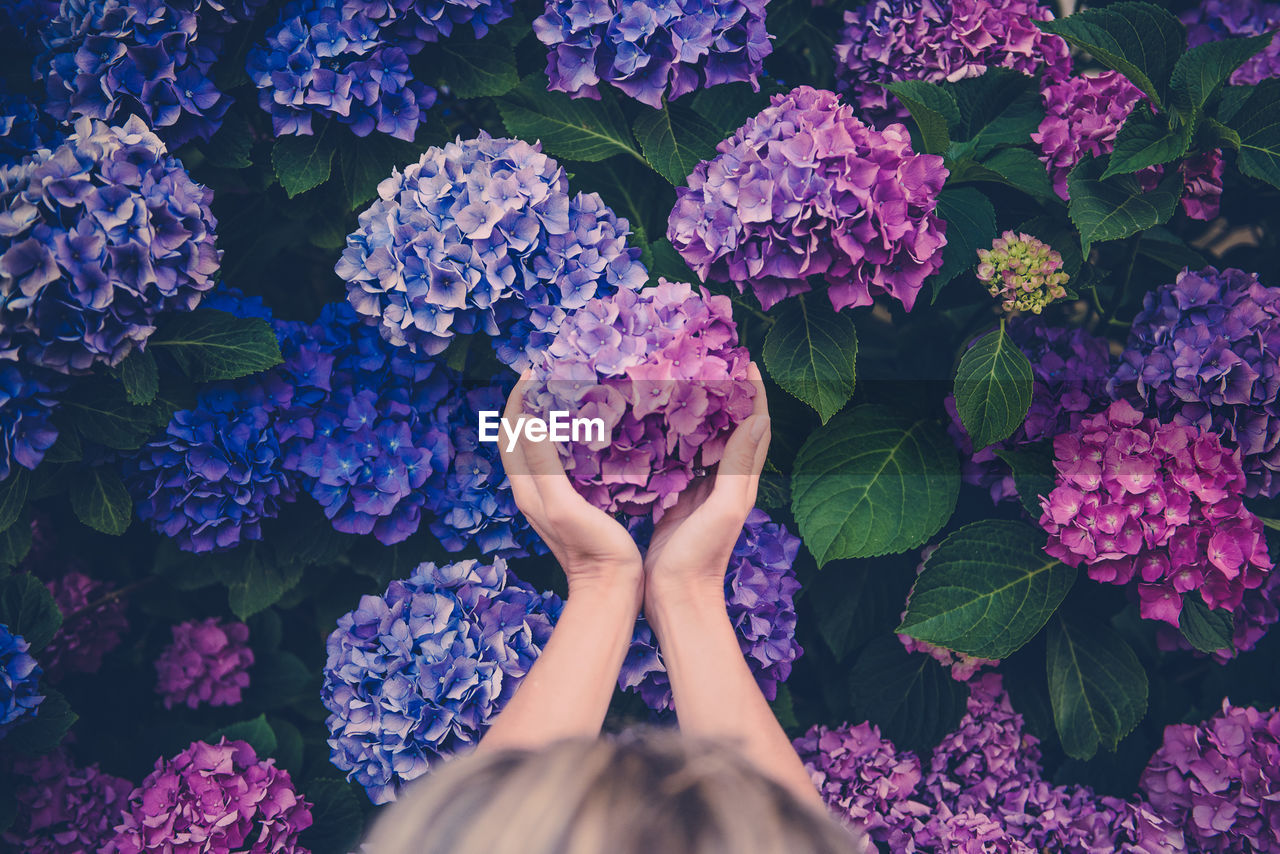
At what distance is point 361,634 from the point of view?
109cm

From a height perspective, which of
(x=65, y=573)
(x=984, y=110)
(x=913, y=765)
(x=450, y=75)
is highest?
(x=450, y=75)

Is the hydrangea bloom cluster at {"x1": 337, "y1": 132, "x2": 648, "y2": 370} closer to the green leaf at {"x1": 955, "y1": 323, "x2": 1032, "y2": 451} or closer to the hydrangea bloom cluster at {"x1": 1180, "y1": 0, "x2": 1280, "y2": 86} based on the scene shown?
the green leaf at {"x1": 955, "y1": 323, "x2": 1032, "y2": 451}

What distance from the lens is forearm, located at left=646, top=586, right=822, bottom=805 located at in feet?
2.85

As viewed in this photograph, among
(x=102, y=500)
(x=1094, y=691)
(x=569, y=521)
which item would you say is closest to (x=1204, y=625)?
(x=1094, y=691)

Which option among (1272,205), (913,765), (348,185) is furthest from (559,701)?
(1272,205)

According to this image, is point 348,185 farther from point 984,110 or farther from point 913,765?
point 913,765

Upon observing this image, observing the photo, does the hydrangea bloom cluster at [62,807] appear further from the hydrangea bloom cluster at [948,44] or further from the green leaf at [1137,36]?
the green leaf at [1137,36]

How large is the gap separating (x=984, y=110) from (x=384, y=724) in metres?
1.24

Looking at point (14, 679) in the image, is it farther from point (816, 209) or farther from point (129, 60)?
point (816, 209)

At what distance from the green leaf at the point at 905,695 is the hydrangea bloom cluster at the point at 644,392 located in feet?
2.15

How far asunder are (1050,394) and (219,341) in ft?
3.92

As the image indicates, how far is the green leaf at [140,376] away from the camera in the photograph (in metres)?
1.05

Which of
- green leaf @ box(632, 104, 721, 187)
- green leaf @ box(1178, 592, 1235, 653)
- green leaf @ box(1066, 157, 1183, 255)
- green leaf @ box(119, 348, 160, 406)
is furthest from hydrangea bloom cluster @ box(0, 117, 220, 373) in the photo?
green leaf @ box(1178, 592, 1235, 653)

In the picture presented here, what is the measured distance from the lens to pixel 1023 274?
106 cm
